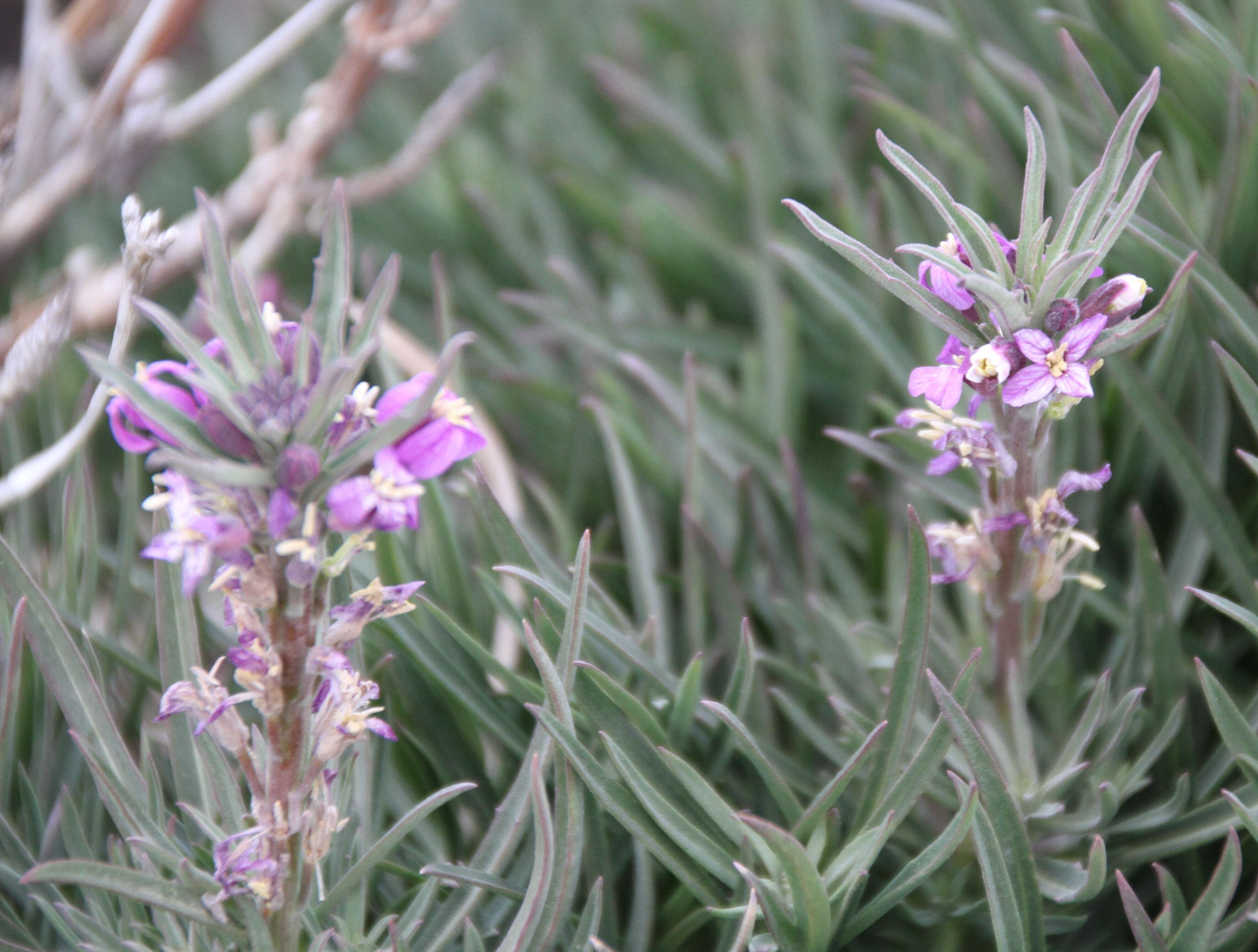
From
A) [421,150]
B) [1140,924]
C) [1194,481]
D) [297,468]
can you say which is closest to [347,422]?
[297,468]

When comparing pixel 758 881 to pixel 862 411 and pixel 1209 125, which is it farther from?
pixel 1209 125

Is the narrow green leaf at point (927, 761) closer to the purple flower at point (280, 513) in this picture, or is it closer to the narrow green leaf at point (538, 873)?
the narrow green leaf at point (538, 873)

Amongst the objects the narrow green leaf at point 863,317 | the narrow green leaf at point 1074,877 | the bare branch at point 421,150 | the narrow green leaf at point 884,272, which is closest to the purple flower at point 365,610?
the narrow green leaf at point 884,272

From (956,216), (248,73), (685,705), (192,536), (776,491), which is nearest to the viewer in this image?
(192,536)

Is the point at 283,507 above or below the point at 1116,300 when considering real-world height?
above

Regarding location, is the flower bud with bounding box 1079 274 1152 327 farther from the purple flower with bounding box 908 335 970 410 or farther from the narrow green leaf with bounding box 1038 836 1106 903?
the narrow green leaf with bounding box 1038 836 1106 903

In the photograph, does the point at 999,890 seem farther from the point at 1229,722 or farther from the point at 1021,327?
the point at 1021,327

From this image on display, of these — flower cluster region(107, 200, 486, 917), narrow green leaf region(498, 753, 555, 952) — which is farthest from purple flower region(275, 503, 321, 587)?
narrow green leaf region(498, 753, 555, 952)
